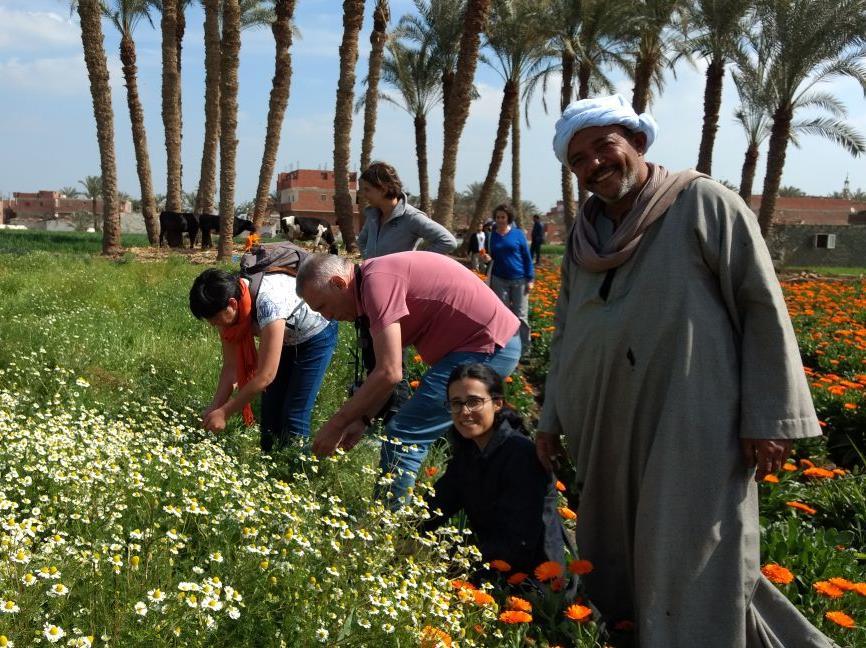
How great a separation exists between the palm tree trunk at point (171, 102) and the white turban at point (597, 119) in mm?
20292

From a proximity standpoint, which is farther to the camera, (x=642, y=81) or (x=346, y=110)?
(x=642, y=81)

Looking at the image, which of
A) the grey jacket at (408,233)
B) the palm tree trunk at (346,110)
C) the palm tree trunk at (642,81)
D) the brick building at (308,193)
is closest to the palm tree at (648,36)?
the palm tree trunk at (642,81)

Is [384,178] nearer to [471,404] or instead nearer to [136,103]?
[471,404]

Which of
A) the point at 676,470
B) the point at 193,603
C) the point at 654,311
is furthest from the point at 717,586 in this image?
the point at 193,603

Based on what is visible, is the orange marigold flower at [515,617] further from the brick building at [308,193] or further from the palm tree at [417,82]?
the brick building at [308,193]

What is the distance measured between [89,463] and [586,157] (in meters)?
1.94

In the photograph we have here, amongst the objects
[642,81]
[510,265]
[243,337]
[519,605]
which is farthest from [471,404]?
[642,81]

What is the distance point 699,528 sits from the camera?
274cm

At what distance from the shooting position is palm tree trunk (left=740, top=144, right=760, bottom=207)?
26594mm

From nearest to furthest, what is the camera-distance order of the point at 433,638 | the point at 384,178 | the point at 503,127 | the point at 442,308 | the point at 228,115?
the point at 433,638 < the point at 442,308 < the point at 384,178 < the point at 228,115 < the point at 503,127

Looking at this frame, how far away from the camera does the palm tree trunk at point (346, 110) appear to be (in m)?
18.2

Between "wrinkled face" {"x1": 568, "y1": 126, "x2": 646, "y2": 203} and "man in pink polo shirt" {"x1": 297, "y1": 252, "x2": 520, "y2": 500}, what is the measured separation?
3.20 feet

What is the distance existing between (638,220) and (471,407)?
3.71ft

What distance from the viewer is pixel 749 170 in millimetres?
26797
